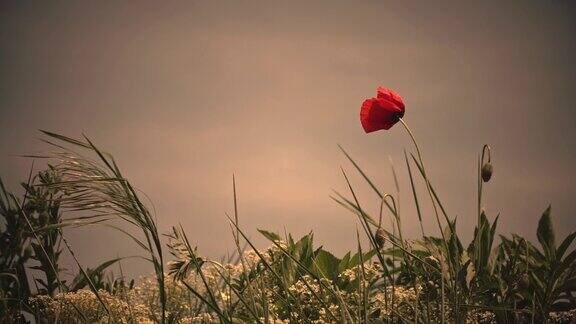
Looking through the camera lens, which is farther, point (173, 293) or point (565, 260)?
point (173, 293)

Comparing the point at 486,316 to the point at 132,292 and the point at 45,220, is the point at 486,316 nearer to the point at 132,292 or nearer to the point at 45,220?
the point at 132,292

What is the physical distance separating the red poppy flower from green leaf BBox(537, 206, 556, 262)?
2.43 feet

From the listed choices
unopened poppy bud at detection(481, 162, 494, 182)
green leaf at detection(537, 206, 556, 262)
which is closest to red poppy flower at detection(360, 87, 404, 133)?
unopened poppy bud at detection(481, 162, 494, 182)

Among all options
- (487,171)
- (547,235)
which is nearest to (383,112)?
(487,171)

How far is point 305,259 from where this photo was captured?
2.29 m

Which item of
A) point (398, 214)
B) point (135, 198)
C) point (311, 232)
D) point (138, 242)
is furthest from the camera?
point (311, 232)

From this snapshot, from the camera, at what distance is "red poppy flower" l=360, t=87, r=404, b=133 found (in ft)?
5.31

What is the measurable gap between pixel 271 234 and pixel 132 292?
72 cm

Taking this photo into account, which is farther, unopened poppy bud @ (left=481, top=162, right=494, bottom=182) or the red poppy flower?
the red poppy flower

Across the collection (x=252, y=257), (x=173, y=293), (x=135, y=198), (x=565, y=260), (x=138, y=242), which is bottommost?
(x=173, y=293)

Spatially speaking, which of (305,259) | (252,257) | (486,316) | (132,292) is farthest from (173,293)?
(486,316)

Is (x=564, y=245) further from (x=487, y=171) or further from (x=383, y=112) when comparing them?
(x=383, y=112)

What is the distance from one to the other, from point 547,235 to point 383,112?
33.0 inches

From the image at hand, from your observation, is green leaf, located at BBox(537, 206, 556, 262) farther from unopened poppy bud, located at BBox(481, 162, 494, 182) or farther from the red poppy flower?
the red poppy flower
